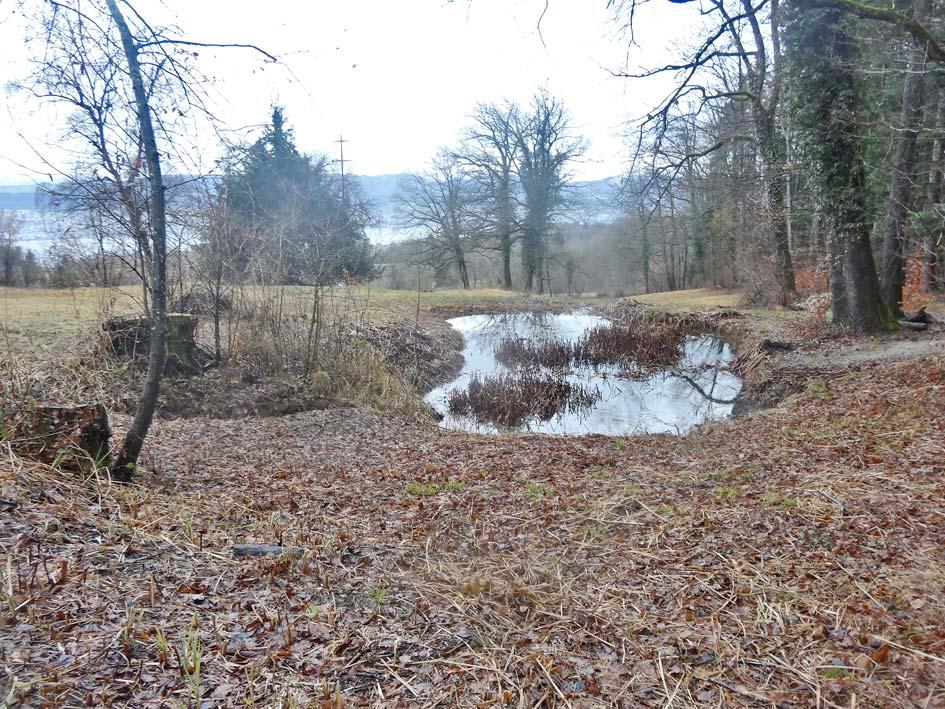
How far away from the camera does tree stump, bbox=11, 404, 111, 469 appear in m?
3.91

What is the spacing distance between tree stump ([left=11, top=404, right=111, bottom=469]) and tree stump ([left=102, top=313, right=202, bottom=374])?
4.41 m

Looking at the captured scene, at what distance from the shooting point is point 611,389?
39.6ft

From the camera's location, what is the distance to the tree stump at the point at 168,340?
834 cm

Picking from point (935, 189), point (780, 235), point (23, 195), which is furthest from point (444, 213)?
point (23, 195)

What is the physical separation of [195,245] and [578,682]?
819cm

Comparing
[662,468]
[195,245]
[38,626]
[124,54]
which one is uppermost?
[124,54]

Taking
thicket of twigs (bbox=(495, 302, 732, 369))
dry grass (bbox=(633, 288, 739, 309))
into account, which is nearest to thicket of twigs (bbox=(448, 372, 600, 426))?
thicket of twigs (bbox=(495, 302, 732, 369))

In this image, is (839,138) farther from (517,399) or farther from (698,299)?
(698,299)

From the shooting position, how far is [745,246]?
21219 mm

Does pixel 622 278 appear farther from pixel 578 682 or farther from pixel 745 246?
pixel 578 682

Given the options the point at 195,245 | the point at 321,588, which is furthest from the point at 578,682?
the point at 195,245

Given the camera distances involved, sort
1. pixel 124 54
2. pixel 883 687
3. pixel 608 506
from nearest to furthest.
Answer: pixel 883 687 → pixel 124 54 → pixel 608 506

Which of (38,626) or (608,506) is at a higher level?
(38,626)

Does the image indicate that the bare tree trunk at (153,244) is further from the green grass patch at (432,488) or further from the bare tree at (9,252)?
the bare tree at (9,252)
